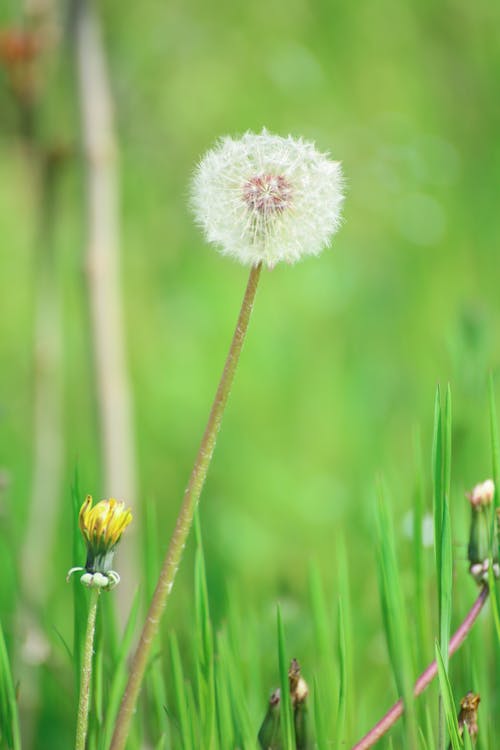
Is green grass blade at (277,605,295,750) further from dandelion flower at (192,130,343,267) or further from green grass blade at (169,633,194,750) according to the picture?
dandelion flower at (192,130,343,267)

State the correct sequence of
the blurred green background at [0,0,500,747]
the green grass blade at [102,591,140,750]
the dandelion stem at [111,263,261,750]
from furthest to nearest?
1. the blurred green background at [0,0,500,747]
2. the green grass blade at [102,591,140,750]
3. the dandelion stem at [111,263,261,750]

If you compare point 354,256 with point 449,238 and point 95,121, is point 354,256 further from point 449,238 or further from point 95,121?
point 95,121

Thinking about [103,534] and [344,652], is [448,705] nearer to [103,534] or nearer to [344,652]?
[344,652]

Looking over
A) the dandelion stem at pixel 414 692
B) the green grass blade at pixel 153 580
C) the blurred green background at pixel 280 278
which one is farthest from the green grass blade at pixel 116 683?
the blurred green background at pixel 280 278

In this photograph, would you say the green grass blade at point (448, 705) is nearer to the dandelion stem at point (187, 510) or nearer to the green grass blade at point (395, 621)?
the green grass blade at point (395, 621)

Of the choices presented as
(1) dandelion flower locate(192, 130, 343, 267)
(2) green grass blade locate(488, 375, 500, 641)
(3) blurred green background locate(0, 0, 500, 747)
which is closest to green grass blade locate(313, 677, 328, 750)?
(2) green grass blade locate(488, 375, 500, 641)

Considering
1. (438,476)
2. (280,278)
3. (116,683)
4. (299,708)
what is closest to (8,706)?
(116,683)
